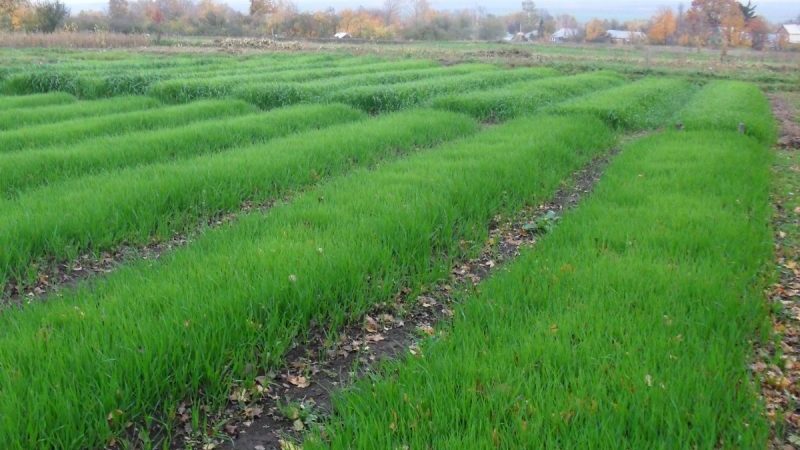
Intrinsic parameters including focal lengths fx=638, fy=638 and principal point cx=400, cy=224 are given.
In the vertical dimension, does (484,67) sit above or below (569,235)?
above

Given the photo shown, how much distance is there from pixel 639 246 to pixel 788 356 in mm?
1755

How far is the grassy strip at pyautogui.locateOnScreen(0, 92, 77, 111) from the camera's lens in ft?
47.8

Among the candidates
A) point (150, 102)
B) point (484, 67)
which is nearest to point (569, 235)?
point (150, 102)

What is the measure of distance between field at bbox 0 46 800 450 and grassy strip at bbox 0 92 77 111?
149 inches

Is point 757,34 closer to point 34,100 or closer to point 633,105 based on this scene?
point 633,105

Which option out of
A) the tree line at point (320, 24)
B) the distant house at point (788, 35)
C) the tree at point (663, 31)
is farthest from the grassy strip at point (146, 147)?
the tree at point (663, 31)

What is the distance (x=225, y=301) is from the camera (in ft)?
14.8

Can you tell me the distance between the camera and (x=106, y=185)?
25.2ft

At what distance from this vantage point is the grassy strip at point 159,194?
6.18 meters

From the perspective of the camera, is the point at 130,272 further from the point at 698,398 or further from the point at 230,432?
the point at 698,398

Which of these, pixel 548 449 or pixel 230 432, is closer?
pixel 548 449

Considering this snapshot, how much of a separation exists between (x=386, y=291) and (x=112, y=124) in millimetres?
8826

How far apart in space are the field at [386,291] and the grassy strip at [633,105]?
2822mm

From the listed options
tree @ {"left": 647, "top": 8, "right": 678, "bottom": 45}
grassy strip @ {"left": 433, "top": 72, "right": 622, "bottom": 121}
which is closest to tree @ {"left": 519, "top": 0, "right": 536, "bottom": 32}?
tree @ {"left": 647, "top": 8, "right": 678, "bottom": 45}
